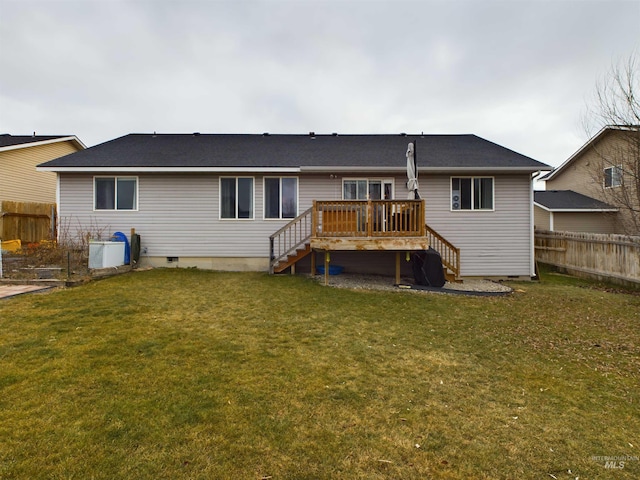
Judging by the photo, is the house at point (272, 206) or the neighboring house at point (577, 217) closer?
the house at point (272, 206)

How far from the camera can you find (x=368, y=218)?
8.30 m

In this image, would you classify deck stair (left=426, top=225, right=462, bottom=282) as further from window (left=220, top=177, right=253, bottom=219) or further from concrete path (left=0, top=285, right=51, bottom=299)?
concrete path (left=0, top=285, right=51, bottom=299)

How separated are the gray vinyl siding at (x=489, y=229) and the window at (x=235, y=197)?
5.63m

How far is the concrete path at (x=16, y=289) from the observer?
249 inches

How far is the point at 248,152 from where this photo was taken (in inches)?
443

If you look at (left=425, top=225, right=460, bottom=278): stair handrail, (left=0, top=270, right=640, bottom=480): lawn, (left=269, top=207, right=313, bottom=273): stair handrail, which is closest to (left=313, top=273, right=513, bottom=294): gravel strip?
(left=425, top=225, right=460, bottom=278): stair handrail

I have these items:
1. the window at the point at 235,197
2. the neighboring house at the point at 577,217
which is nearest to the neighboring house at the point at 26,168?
the window at the point at 235,197

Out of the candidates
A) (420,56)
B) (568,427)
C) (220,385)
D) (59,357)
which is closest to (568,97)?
(420,56)

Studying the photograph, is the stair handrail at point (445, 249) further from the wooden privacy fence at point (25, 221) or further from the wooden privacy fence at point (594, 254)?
the wooden privacy fence at point (25, 221)

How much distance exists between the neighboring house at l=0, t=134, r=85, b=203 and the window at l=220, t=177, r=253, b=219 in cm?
1045

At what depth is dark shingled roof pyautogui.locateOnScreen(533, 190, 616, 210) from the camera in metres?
15.3

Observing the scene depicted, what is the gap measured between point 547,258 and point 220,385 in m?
14.5

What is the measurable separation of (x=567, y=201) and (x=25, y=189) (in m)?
25.7

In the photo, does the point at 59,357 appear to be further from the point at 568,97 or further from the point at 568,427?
the point at 568,97
